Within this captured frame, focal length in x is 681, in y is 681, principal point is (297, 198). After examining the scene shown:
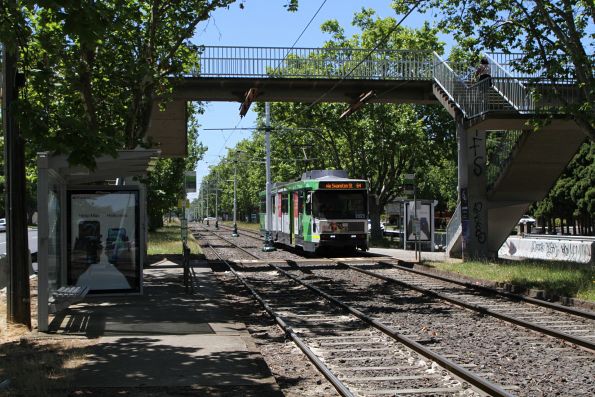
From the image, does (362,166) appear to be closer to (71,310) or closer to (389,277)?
(389,277)

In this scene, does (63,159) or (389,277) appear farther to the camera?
(389,277)

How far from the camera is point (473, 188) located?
2425 centimetres

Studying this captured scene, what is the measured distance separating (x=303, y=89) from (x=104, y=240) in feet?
44.5

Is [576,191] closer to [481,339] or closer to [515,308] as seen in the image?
[515,308]

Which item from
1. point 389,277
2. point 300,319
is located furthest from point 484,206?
point 300,319

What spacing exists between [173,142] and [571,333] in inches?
716

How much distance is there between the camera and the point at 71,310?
494 inches

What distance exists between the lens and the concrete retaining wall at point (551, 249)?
2434 centimetres

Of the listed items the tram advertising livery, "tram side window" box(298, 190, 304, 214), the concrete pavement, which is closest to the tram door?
"tram side window" box(298, 190, 304, 214)

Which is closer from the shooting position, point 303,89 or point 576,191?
point 303,89

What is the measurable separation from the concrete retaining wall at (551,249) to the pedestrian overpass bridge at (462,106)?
2.38 metres

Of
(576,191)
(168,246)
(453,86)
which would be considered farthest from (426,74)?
(576,191)

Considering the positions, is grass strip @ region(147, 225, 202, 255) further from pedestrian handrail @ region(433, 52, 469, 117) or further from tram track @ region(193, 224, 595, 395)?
tram track @ region(193, 224, 595, 395)

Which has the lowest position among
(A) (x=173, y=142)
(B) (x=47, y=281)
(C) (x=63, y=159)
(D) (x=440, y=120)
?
(B) (x=47, y=281)
